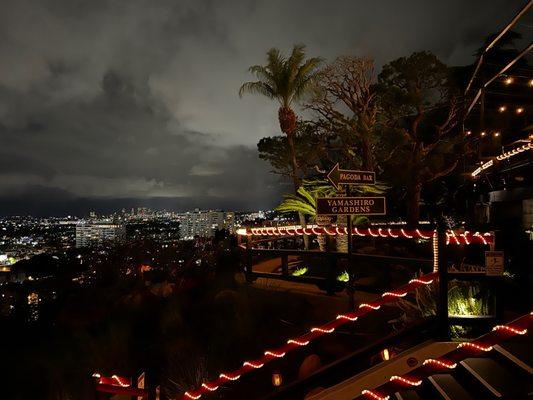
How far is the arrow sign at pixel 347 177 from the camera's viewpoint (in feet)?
21.6

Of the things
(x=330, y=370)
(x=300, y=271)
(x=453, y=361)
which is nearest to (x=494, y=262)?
(x=453, y=361)

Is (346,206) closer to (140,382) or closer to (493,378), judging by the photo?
(493,378)

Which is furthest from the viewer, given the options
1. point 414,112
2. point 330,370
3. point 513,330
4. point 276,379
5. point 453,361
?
point 414,112

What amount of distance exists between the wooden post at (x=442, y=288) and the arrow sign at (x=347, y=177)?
234cm

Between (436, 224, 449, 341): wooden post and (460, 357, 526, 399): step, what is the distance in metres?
0.41

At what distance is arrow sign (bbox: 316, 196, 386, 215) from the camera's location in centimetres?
655

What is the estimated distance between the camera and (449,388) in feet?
14.0

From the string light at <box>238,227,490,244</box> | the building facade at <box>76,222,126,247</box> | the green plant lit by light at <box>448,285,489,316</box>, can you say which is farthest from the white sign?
the building facade at <box>76,222,126,247</box>

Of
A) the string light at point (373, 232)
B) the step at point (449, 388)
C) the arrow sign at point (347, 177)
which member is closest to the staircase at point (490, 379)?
the step at point (449, 388)

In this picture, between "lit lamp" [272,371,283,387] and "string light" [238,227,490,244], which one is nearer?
"lit lamp" [272,371,283,387]

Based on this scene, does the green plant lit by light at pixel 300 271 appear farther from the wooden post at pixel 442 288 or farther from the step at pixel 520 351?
the step at pixel 520 351

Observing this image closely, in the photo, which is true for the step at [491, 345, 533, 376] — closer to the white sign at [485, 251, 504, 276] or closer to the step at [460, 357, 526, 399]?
the step at [460, 357, 526, 399]

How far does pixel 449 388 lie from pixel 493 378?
47 centimetres

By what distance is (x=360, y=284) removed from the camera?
30.4 ft
